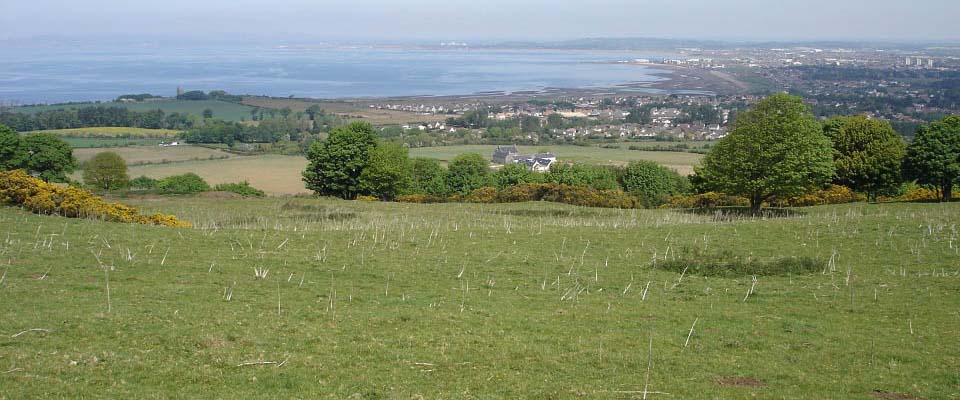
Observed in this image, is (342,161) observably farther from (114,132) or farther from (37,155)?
(114,132)

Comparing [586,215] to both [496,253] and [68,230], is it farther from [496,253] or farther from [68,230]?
[68,230]

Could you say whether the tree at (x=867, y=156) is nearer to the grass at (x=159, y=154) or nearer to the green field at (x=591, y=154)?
the green field at (x=591, y=154)

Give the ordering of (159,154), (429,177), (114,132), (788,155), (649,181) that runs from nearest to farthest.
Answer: (788,155)
(649,181)
(429,177)
(159,154)
(114,132)

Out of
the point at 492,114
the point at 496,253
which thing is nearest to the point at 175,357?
the point at 496,253

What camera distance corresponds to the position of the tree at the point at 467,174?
6231 centimetres

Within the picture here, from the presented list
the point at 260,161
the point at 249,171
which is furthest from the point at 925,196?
the point at 260,161

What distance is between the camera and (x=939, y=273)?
61.3 ft

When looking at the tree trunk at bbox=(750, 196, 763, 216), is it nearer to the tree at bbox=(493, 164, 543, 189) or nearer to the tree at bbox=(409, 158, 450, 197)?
the tree at bbox=(493, 164, 543, 189)

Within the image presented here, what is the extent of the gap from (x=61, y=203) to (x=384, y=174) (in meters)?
23.7

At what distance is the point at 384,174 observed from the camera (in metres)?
49.4

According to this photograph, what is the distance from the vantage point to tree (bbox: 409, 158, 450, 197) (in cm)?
6259

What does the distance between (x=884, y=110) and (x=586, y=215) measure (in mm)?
103236

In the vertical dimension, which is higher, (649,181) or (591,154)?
(591,154)

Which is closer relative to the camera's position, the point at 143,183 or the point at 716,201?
the point at 716,201
